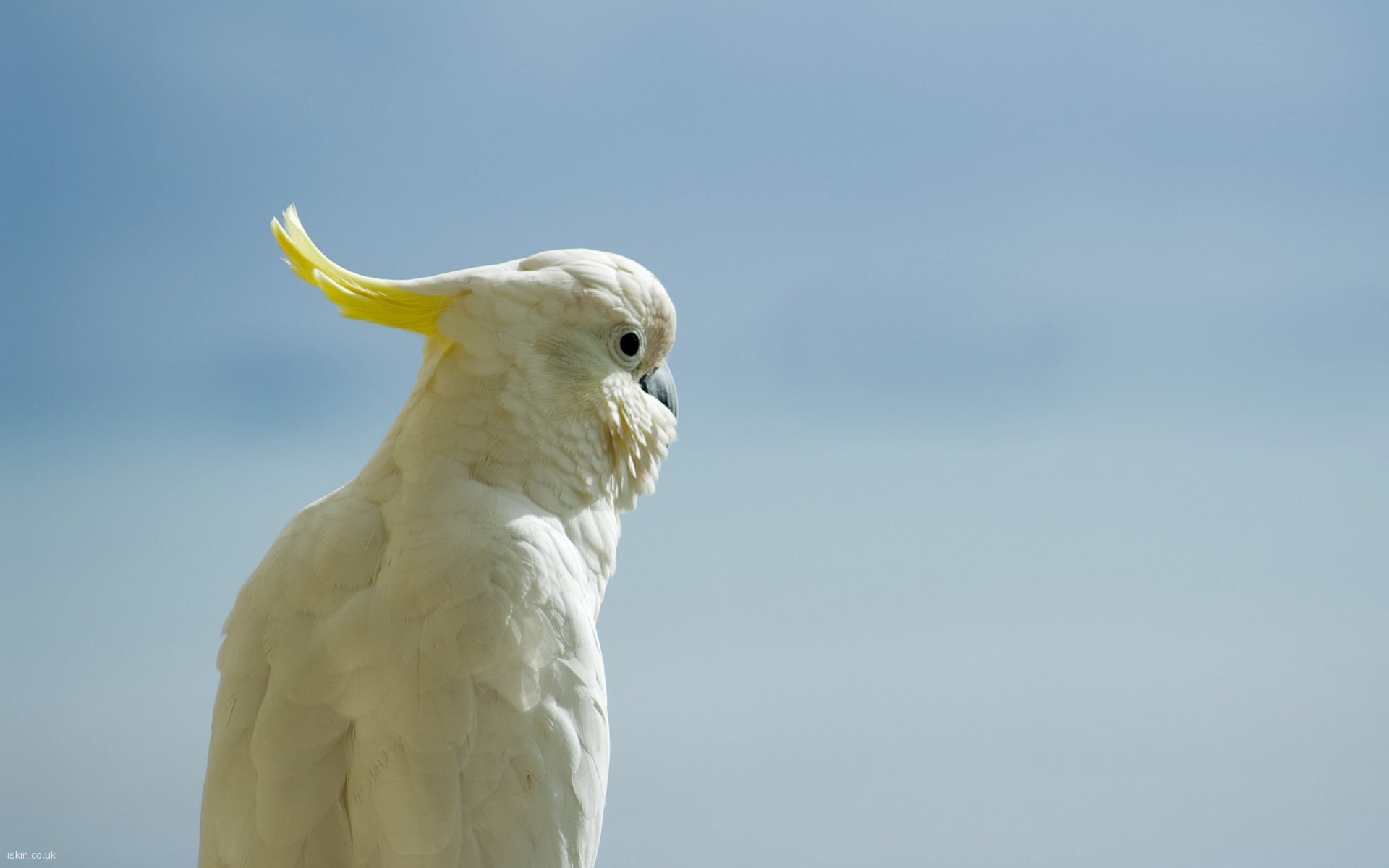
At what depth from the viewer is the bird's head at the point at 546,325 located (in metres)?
1.18

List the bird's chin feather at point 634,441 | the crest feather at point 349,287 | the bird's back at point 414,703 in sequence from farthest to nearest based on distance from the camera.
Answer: the bird's chin feather at point 634,441
the crest feather at point 349,287
the bird's back at point 414,703

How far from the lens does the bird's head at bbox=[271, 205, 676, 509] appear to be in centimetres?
118

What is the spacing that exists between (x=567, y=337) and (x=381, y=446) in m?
0.26

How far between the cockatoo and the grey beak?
104mm

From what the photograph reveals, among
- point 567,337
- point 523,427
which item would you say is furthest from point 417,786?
point 567,337

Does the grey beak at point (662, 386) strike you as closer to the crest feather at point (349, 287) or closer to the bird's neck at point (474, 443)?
the bird's neck at point (474, 443)

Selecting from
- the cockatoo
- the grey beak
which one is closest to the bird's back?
Result: the cockatoo

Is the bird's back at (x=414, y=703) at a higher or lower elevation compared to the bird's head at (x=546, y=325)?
lower

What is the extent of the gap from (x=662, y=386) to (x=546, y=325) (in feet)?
0.81

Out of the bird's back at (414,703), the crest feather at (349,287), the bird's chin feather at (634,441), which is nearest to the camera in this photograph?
the bird's back at (414,703)

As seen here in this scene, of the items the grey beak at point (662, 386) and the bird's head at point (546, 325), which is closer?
the bird's head at point (546, 325)

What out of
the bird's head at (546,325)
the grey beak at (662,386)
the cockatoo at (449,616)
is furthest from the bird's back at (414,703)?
the grey beak at (662,386)

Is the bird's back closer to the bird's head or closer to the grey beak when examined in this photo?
the bird's head

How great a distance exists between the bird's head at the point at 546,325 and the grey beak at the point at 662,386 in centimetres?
6
